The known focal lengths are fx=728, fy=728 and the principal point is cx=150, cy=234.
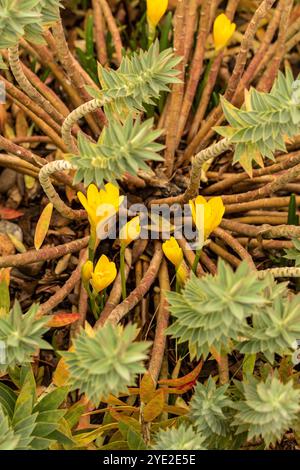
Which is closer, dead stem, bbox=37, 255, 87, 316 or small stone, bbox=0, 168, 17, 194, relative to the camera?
dead stem, bbox=37, 255, 87, 316

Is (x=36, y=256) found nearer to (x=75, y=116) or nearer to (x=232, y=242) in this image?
(x=75, y=116)

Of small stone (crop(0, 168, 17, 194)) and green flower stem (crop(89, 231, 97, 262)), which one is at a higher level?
small stone (crop(0, 168, 17, 194))

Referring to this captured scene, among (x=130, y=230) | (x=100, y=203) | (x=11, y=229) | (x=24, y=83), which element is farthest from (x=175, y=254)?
(x=11, y=229)

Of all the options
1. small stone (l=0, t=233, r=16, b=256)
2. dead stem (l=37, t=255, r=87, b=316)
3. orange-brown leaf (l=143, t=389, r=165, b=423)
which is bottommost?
orange-brown leaf (l=143, t=389, r=165, b=423)

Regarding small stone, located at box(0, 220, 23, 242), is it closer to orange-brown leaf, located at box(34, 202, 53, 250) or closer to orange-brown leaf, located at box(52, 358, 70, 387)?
orange-brown leaf, located at box(34, 202, 53, 250)

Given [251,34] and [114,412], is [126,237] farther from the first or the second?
[251,34]

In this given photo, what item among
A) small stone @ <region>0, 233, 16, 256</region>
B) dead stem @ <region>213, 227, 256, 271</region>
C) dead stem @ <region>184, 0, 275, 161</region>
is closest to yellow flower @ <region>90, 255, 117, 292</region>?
dead stem @ <region>213, 227, 256, 271</region>
